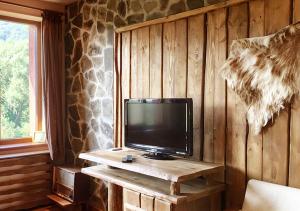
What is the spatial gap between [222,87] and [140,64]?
100 centimetres

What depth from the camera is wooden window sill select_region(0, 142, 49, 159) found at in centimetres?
385

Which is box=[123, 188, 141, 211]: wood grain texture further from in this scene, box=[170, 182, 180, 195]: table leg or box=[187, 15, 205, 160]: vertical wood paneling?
box=[187, 15, 205, 160]: vertical wood paneling

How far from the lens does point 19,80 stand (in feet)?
13.5

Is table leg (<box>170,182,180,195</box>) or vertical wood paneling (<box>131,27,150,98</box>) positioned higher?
vertical wood paneling (<box>131,27,150,98</box>)

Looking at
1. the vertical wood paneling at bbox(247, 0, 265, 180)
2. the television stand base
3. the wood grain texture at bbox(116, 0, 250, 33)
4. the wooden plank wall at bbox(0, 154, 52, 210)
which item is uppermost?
the wood grain texture at bbox(116, 0, 250, 33)

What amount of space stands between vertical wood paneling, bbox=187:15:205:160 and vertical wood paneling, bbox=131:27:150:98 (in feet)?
1.75

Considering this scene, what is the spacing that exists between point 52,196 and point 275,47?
3067 mm

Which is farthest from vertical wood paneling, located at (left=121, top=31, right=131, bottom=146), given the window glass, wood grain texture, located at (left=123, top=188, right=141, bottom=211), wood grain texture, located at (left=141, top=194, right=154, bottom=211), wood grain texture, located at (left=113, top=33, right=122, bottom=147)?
the window glass

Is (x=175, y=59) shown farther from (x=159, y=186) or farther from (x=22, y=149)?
(x=22, y=149)

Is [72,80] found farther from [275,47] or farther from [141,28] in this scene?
[275,47]

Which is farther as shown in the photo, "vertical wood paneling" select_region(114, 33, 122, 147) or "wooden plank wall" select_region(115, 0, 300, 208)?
"vertical wood paneling" select_region(114, 33, 122, 147)

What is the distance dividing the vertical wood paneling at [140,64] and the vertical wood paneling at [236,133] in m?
0.93

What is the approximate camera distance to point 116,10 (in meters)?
3.51

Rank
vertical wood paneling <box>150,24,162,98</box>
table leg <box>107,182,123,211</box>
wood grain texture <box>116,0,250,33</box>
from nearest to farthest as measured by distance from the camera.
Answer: wood grain texture <box>116,0,250,33</box> → table leg <box>107,182,123,211</box> → vertical wood paneling <box>150,24,162,98</box>
